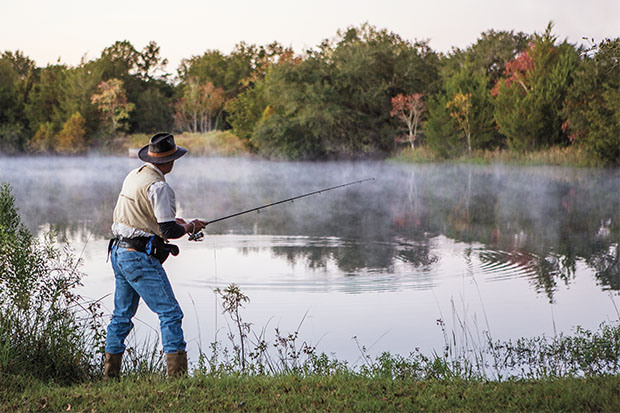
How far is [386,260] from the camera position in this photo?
468 inches

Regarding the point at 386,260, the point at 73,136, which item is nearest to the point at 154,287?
the point at 386,260

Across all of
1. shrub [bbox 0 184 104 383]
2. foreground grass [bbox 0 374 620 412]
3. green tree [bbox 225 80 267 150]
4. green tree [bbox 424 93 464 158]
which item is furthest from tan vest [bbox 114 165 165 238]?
green tree [bbox 225 80 267 150]

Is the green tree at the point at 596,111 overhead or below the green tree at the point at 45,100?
below

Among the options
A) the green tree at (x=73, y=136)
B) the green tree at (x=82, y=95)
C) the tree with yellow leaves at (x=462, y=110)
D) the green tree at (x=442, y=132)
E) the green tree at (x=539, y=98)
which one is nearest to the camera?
the green tree at (x=539, y=98)

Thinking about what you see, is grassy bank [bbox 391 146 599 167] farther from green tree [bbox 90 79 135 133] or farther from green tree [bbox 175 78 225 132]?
green tree [bbox 90 79 135 133]

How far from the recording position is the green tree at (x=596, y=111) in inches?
1102

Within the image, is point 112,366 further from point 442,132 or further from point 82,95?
point 82,95

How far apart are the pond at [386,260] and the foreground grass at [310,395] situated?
1.72m

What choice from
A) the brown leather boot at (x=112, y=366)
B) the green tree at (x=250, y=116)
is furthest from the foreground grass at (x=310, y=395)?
the green tree at (x=250, y=116)

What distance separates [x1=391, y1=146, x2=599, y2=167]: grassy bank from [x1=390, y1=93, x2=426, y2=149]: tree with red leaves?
1.56 meters

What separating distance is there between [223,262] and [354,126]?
3327cm

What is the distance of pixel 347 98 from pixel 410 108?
3.80 meters

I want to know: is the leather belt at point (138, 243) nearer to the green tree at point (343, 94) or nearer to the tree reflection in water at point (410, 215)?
the tree reflection in water at point (410, 215)

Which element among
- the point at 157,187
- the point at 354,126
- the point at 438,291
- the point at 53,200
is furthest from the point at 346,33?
the point at 157,187
